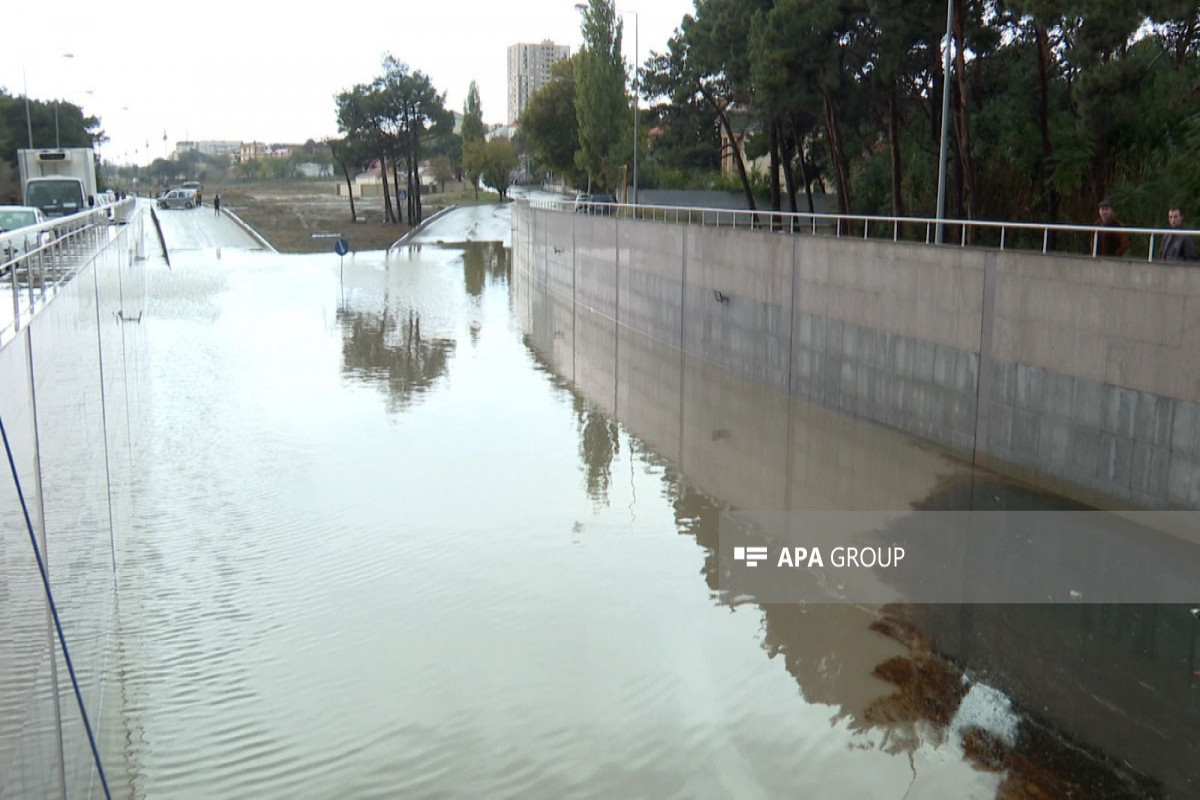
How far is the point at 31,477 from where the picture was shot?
5.75 m

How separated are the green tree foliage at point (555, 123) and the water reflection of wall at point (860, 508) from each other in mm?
43242

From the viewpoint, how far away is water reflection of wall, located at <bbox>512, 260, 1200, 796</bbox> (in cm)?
945

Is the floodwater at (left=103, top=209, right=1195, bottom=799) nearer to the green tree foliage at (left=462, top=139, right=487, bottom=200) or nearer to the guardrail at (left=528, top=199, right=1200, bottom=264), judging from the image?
the guardrail at (left=528, top=199, right=1200, bottom=264)

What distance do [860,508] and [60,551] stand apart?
35.5 ft

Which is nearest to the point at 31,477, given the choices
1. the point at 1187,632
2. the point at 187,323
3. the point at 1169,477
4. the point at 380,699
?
the point at 380,699

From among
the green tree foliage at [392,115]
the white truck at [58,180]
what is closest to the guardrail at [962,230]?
the white truck at [58,180]

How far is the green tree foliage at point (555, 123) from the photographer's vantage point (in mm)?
70438

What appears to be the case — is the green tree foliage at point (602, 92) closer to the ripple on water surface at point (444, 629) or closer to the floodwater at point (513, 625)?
the floodwater at point (513, 625)

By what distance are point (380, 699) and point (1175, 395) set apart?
29.8 ft

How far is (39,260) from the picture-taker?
7.69 meters

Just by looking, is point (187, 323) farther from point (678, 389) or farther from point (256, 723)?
point (256, 723)

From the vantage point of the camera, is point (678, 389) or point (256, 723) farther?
point (678, 389)

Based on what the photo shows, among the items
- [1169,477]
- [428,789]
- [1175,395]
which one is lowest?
[428,789]

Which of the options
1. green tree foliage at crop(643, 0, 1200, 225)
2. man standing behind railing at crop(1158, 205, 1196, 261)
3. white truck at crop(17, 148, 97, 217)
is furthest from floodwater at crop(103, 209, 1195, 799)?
white truck at crop(17, 148, 97, 217)
